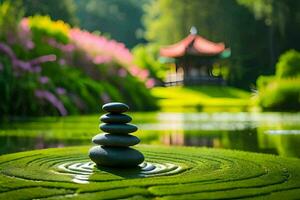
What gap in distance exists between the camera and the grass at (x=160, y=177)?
661cm

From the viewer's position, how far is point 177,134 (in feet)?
51.2

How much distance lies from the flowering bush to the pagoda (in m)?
20.5

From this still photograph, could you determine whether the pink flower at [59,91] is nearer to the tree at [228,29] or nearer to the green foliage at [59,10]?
the green foliage at [59,10]

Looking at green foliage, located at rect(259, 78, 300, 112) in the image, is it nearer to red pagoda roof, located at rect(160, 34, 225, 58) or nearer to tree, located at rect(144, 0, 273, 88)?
red pagoda roof, located at rect(160, 34, 225, 58)

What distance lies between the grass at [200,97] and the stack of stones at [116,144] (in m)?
22.8

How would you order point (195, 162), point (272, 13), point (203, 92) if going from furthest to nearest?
1. point (272, 13)
2. point (203, 92)
3. point (195, 162)

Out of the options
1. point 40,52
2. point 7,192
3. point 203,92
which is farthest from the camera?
point 203,92

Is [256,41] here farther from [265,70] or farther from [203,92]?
[203,92]

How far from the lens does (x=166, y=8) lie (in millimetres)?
56344

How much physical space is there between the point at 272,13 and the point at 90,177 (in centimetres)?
4281

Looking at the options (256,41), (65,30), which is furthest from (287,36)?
(65,30)

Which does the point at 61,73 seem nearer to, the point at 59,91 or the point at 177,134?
the point at 59,91

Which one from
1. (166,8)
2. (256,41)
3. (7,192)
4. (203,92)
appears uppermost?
(166,8)

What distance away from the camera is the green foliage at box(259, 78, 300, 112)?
29062 mm
